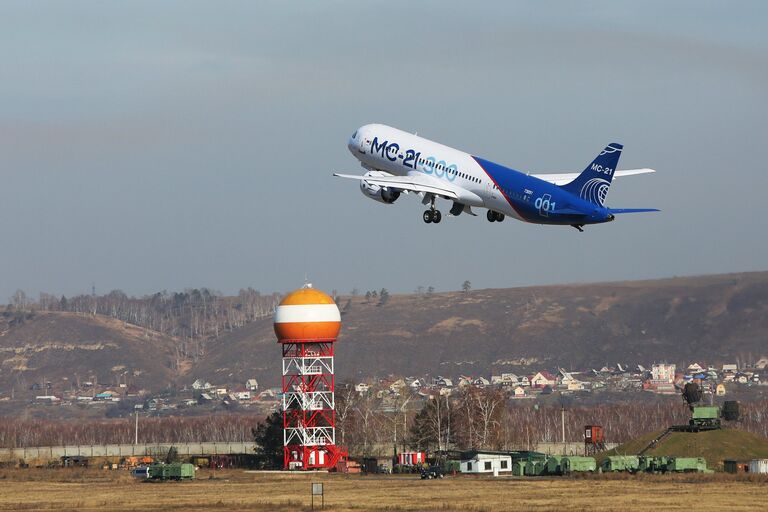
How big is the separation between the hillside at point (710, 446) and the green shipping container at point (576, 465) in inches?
720

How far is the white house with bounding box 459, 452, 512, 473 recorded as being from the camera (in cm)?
14475

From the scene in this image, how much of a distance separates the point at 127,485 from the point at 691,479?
171 feet

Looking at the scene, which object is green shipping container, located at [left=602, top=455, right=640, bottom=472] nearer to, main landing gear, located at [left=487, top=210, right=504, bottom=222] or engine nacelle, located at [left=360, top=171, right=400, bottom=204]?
main landing gear, located at [left=487, top=210, right=504, bottom=222]

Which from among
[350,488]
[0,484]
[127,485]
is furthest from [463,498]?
[0,484]

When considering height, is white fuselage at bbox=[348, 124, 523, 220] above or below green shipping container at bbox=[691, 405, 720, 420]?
above

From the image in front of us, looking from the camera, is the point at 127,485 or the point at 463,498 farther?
the point at 127,485

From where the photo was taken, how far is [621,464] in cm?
14212

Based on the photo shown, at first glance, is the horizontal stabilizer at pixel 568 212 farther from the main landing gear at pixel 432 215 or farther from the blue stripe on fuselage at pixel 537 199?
the main landing gear at pixel 432 215

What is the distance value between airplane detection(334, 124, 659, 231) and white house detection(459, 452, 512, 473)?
40284mm

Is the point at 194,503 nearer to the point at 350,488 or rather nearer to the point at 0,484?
the point at 350,488

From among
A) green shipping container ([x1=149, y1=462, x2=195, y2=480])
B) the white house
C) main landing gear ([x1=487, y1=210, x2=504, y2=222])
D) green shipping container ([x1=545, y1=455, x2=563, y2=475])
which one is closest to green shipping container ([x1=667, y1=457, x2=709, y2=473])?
green shipping container ([x1=545, y1=455, x2=563, y2=475])

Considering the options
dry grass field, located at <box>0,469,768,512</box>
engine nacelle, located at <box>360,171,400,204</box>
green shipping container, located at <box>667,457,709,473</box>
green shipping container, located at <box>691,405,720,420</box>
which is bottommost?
dry grass field, located at <box>0,469,768,512</box>

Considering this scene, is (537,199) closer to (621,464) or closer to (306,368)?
(621,464)

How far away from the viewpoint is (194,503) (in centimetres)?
10769
